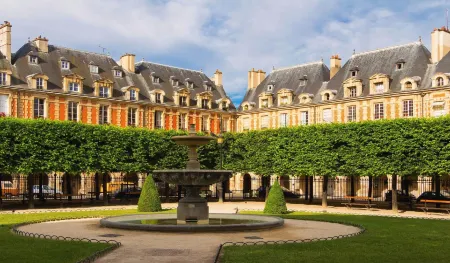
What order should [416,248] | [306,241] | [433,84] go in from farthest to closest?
1. [433,84]
2. [306,241]
3. [416,248]

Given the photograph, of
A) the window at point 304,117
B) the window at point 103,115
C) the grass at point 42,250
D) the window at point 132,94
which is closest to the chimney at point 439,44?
the window at point 304,117

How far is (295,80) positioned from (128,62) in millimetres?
15565

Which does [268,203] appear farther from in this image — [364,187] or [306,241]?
[364,187]

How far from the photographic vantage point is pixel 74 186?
149 ft

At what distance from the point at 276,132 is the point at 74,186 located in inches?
754

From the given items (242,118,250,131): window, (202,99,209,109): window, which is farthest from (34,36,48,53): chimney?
(242,118,250,131): window

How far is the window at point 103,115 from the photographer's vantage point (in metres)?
46.1

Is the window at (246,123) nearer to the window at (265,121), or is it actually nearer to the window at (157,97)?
the window at (265,121)

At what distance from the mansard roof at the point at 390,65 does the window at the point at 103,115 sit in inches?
716

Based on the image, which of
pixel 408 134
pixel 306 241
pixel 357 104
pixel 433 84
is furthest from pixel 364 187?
pixel 306 241

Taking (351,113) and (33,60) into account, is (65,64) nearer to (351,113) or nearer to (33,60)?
(33,60)

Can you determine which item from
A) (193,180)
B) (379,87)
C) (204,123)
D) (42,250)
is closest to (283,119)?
(204,123)

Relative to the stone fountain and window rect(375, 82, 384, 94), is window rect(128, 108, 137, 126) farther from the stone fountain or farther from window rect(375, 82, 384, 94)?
the stone fountain

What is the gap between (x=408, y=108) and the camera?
140ft
